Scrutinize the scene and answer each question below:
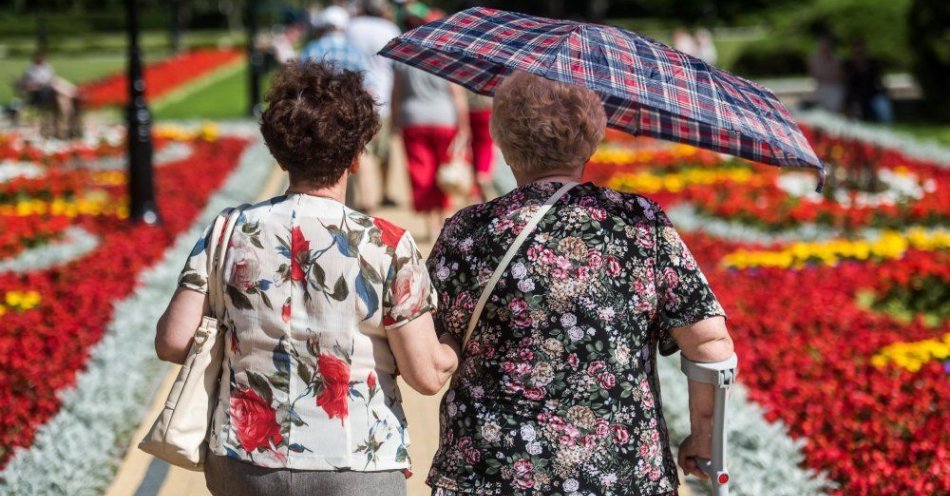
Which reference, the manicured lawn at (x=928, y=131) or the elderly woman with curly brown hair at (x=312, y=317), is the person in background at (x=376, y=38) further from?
the manicured lawn at (x=928, y=131)

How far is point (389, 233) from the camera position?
8.97ft

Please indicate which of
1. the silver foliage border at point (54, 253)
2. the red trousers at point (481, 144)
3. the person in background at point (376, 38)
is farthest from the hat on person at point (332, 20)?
the silver foliage border at point (54, 253)

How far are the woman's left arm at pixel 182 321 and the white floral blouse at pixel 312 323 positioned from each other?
0.03 meters

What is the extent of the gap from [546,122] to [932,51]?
16928 mm

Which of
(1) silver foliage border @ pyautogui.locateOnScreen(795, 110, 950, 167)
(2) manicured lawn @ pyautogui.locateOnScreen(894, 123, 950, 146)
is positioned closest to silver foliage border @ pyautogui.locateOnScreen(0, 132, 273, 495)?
(1) silver foliage border @ pyautogui.locateOnScreen(795, 110, 950, 167)

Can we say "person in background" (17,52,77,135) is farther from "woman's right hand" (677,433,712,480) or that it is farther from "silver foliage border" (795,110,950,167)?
"woman's right hand" (677,433,712,480)

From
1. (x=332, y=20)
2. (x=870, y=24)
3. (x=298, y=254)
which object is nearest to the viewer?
(x=298, y=254)

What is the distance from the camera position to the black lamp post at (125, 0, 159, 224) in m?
10.1

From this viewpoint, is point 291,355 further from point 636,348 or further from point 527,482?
point 636,348

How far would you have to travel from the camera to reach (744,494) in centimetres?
464

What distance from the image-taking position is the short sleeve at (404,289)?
2703 mm

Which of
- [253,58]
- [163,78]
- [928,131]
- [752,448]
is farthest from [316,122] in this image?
[163,78]

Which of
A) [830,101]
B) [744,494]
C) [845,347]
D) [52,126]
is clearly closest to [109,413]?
[744,494]

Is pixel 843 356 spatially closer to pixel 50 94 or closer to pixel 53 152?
pixel 53 152
